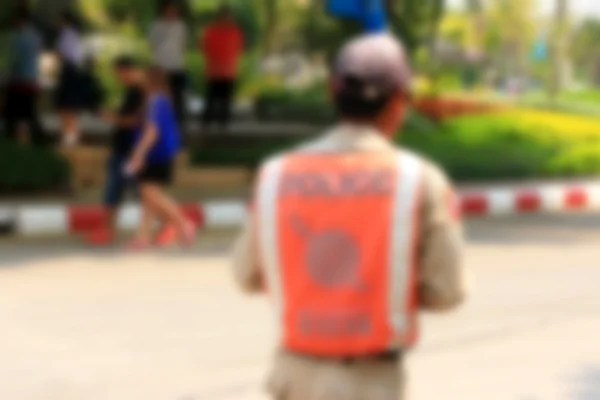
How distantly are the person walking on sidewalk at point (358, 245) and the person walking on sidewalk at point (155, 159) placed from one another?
7246 mm

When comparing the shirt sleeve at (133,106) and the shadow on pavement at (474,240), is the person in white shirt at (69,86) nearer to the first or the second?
the shadow on pavement at (474,240)

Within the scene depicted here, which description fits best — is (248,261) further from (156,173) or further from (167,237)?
(167,237)

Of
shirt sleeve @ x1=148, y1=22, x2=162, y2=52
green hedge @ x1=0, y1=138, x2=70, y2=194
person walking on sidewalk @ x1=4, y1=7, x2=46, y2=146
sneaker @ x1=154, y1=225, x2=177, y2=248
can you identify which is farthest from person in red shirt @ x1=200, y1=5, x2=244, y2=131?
sneaker @ x1=154, y1=225, x2=177, y2=248

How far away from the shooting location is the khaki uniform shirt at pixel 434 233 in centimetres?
263

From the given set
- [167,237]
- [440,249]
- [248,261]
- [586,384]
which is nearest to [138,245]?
[167,237]

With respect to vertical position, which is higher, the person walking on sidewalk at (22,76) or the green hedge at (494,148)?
the person walking on sidewalk at (22,76)

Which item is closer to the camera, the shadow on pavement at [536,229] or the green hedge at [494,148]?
the shadow on pavement at [536,229]

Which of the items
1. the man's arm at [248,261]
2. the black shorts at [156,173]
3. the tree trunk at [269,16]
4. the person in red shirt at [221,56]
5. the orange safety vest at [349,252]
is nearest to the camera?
the orange safety vest at [349,252]

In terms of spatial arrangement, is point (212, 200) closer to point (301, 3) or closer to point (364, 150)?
point (364, 150)

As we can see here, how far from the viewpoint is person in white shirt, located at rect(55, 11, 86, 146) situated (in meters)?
15.3

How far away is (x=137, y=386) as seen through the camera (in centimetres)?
608

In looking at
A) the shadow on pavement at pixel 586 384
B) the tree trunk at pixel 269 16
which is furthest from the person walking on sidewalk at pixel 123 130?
the tree trunk at pixel 269 16

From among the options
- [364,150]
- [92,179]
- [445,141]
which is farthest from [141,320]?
[445,141]

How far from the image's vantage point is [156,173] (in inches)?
396
